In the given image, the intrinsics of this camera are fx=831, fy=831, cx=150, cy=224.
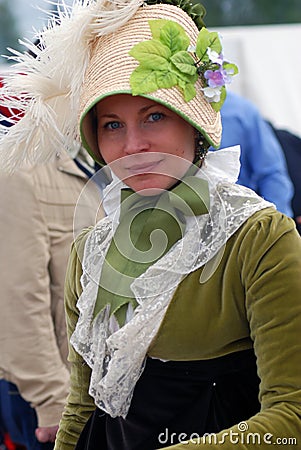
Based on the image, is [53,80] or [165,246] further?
[53,80]

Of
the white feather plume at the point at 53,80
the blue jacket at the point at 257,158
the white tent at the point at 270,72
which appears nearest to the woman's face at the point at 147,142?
the white feather plume at the point at 53,80

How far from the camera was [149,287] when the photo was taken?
148 centimetres

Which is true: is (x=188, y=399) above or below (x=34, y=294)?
above

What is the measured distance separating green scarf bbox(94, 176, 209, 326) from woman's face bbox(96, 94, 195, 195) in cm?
3

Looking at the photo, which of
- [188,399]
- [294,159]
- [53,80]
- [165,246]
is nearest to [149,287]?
[165,246]

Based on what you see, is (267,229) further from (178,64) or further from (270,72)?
(270,72)

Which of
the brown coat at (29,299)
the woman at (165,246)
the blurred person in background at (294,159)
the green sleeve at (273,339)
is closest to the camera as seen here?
the green sleeve at (273,339)

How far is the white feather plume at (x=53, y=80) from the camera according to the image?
1.53 meters

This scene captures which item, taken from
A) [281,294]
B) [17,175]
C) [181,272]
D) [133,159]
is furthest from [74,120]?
[17,175]

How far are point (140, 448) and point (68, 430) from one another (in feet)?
0.59

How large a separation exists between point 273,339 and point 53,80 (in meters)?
0.66

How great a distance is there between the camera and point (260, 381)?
1.46m

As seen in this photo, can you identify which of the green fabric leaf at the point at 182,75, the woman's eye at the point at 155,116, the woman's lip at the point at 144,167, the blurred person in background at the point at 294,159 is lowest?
the blurred person in background at the point at 294,159

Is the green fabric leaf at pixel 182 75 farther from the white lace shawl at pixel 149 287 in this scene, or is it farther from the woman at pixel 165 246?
the white lace shawl at pixel 149 287
